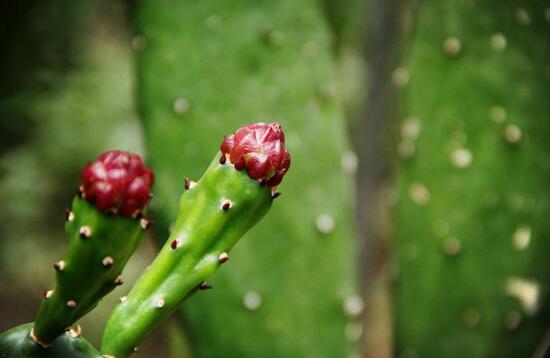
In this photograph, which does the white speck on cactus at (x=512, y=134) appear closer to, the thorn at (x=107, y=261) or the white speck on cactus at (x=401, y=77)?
the white speck on cactus at (x=401, y=77)

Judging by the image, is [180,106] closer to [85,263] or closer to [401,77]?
[401,77]

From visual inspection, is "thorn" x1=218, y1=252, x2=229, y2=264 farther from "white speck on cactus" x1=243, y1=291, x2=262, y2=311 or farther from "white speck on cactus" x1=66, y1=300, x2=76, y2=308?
"white speck on cactus" x1=243, y1=291, x2=262, y2=311

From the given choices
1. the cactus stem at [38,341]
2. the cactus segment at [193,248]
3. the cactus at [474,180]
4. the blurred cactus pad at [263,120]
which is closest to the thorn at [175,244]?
the cactus segment at [193,248]

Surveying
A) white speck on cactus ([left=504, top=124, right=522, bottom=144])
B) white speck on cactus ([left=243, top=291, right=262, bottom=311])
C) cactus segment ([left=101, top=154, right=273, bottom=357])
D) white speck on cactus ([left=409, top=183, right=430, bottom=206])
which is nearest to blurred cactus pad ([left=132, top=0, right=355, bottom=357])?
white speck on cactus ([left=243, top=291, right=262, bottom=311])

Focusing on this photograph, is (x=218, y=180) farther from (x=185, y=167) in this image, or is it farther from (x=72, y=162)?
(x=72, y=162)

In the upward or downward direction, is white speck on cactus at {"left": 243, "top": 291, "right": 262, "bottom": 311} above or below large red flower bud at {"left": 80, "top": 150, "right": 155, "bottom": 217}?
below

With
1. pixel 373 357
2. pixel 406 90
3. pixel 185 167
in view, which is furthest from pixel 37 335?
pixel 373 357
